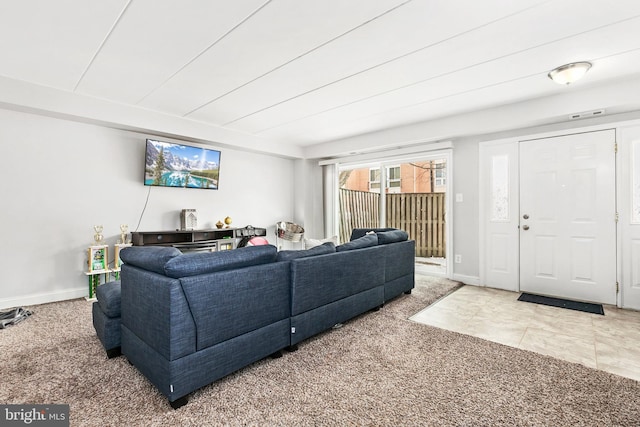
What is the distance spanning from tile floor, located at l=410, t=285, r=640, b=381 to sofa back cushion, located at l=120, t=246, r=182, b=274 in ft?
7.60

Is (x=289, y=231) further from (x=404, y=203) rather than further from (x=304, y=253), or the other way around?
(x=304, y=253)

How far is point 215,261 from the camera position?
6.05 ft

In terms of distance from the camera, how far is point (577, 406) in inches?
64.6

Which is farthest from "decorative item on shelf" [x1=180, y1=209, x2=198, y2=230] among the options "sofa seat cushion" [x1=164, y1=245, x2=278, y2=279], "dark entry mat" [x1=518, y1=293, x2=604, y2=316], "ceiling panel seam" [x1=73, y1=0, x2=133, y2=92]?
"dark entry mat" [x1=518, y1=293, x2=604, y2=316]

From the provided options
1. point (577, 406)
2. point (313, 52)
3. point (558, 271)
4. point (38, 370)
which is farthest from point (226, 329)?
point (558, 271)

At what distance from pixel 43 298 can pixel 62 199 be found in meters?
1.15

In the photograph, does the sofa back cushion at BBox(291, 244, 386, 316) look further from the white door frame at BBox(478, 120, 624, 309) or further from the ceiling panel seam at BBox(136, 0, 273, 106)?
the white door frame at BBox(478, 120, 624, 309)

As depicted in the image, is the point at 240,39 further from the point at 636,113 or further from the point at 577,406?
the point at 636,113

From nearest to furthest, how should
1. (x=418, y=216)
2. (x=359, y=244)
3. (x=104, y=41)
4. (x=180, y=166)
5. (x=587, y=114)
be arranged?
(x=104, y=41) < (x=359, y=244) < (x=587, y=114) < (x=180, y=166) < (x=418, y=216)

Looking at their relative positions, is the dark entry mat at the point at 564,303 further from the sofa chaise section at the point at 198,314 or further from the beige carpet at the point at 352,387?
the sofa chaise section at the point at 198,314

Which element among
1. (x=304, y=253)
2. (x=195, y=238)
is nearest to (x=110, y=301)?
(x=304, y=253)

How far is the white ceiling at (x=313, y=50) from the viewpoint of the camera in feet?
6.59

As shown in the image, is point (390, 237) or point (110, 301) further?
point (390, 237)
